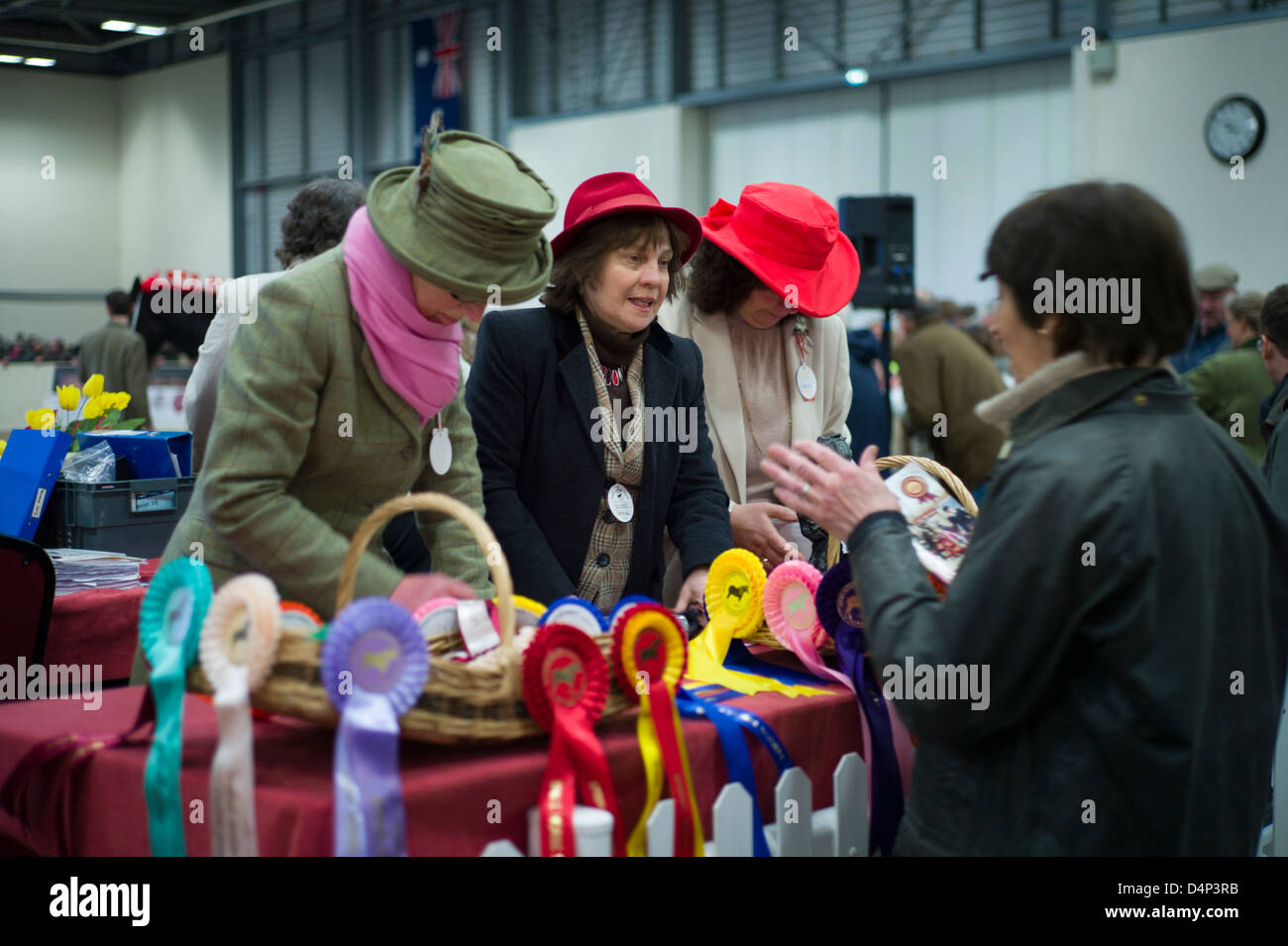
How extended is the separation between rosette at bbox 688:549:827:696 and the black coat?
0.20 metres

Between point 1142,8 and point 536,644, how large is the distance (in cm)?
814

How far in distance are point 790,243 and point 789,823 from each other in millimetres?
1286

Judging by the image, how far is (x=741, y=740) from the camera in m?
1.61

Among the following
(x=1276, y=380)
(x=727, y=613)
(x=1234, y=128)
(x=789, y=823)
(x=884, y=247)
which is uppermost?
(x=1234, y=128)

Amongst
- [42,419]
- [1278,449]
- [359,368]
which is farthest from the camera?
[42,419]

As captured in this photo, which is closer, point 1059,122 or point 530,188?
point 530,188

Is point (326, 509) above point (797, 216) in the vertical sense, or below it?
below

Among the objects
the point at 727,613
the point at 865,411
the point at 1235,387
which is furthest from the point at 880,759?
the point at 1235,387

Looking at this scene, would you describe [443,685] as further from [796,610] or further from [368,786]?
[796,610]

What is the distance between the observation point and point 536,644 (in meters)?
1.42

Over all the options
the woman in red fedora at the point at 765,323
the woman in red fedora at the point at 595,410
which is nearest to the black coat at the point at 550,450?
the woman in red fedora at the point at 595,410
